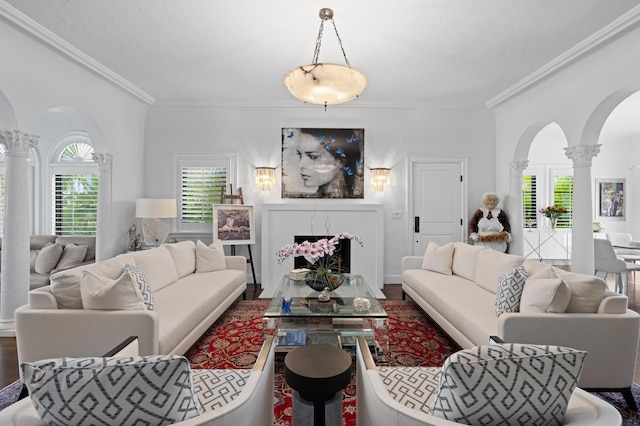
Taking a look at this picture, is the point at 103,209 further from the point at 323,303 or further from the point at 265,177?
the point at 323,303

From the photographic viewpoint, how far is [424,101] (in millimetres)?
5336

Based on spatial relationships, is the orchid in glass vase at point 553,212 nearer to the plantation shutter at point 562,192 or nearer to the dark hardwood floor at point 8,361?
the plantation shutter at point 562,192

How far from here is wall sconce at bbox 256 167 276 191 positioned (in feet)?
17.7

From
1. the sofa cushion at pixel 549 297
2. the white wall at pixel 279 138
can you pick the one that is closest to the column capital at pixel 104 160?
the white wall at pixel 279 138

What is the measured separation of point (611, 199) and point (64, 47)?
34.2 ft

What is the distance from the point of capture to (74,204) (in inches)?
234

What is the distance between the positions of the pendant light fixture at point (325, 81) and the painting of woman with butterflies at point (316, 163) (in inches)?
98.0

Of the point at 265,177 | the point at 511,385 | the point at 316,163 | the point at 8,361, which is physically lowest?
the point at 8,361

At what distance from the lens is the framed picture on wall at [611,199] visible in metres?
7.41

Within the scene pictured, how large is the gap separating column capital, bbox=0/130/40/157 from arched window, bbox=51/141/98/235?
286 centimetres

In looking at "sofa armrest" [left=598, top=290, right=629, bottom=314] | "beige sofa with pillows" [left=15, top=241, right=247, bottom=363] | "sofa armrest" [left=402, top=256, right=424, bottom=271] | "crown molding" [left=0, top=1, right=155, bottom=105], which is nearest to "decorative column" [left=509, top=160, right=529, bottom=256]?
"sofa armrest" [left=402, top=256, right=424, bottom=271]

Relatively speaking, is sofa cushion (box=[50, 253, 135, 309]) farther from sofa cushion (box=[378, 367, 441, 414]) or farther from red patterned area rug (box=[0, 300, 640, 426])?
sofa cushion (box=[378, 367, 441, 414])

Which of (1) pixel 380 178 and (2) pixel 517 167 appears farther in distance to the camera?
(1) pixel 380 178

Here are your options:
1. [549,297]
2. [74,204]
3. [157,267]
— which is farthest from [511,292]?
[74,204]
